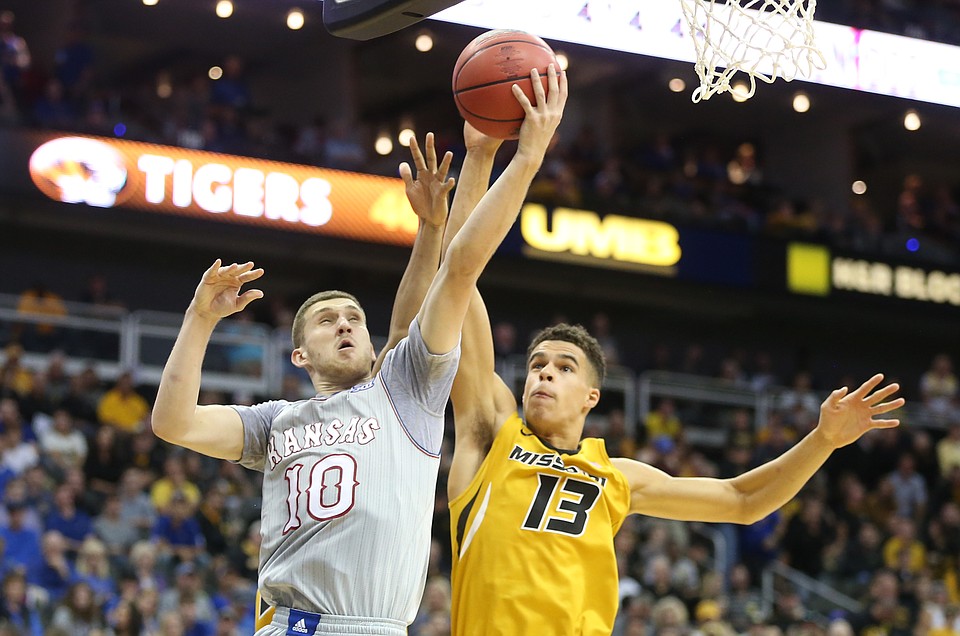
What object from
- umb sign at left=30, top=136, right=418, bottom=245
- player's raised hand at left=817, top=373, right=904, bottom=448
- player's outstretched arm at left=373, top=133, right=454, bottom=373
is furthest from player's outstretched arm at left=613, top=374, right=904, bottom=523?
umb sign at left=30, top=136, right=418, bottom=245

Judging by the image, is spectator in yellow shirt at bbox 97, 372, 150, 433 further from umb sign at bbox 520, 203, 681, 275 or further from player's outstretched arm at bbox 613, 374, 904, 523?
player's outstretched arm at bbox 613, 374, 904, 523

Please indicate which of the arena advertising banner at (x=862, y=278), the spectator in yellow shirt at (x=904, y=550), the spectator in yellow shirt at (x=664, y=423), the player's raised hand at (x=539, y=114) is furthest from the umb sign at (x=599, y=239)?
the player's raised hand at (x=539, y=114)

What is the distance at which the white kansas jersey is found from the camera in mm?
4270

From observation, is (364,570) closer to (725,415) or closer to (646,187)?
(725,415)

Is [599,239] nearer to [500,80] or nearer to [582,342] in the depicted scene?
[582,342]

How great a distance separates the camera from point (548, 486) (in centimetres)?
522

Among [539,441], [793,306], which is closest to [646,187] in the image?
[793,306]

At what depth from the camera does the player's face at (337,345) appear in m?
4.66

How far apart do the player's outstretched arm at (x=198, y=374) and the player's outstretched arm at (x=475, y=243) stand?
55 centimetres

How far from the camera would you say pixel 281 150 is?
57.3 ft

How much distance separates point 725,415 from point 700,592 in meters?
4.36

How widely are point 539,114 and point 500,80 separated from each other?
287 mm

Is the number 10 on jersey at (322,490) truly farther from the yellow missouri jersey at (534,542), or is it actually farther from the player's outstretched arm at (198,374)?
the yellow missouri jersey at (534,542)

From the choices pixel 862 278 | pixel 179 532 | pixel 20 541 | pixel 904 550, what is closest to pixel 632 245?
pixel 862 278
